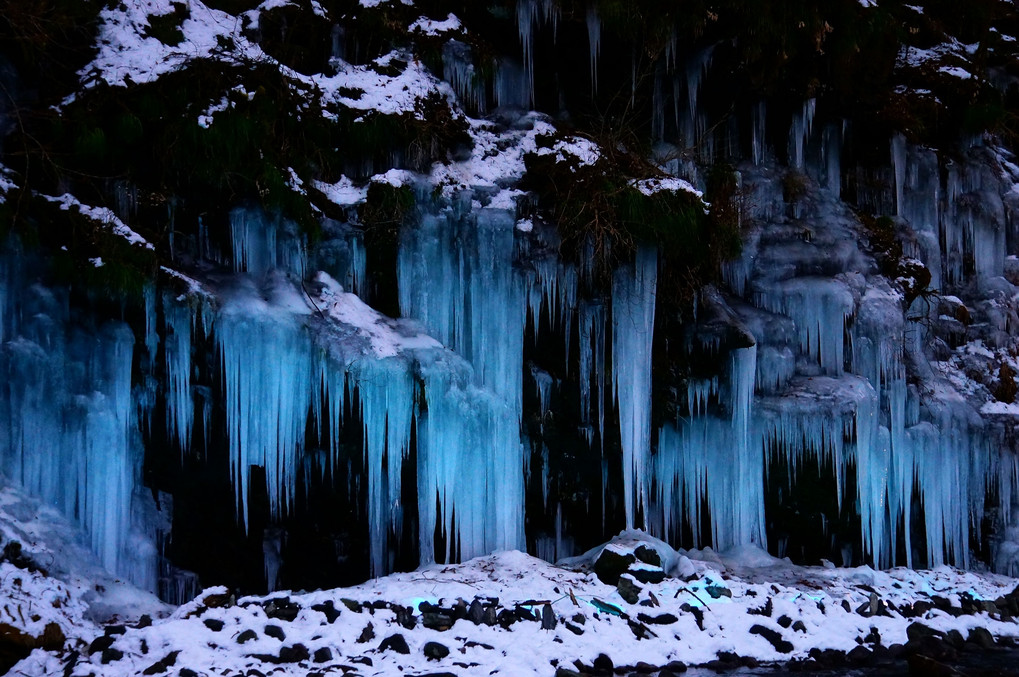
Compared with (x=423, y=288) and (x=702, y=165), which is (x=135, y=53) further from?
(x=702, y=165)

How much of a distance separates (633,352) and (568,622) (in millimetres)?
3235

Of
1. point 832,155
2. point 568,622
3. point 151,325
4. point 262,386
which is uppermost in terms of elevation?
point 832,155

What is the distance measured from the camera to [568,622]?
810 cm

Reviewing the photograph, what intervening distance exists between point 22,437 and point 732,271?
8074 mm

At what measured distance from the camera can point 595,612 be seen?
27.8ft

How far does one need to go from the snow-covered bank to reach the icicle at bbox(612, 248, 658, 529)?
3.07ft

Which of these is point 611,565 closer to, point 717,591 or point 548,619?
point 717,591

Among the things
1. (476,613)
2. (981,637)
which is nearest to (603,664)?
(476,613)

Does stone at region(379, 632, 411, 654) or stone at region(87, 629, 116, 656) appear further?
stone at region(379, 632, 411, 654)

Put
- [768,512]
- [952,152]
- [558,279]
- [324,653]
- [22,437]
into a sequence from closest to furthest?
[324,653], [22,437], [558,279], [768,512], [952,152]

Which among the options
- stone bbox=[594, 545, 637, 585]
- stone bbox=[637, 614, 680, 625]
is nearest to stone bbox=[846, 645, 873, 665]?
stone bbox=[637, 614, 680, 625]

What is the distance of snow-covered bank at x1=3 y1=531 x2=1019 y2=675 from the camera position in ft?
23.4

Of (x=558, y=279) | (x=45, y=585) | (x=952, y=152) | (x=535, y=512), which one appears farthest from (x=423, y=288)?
(x=952, y=152)

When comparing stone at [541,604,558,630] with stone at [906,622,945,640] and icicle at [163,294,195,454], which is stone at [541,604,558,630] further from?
icicle at [163,294,195,454]
